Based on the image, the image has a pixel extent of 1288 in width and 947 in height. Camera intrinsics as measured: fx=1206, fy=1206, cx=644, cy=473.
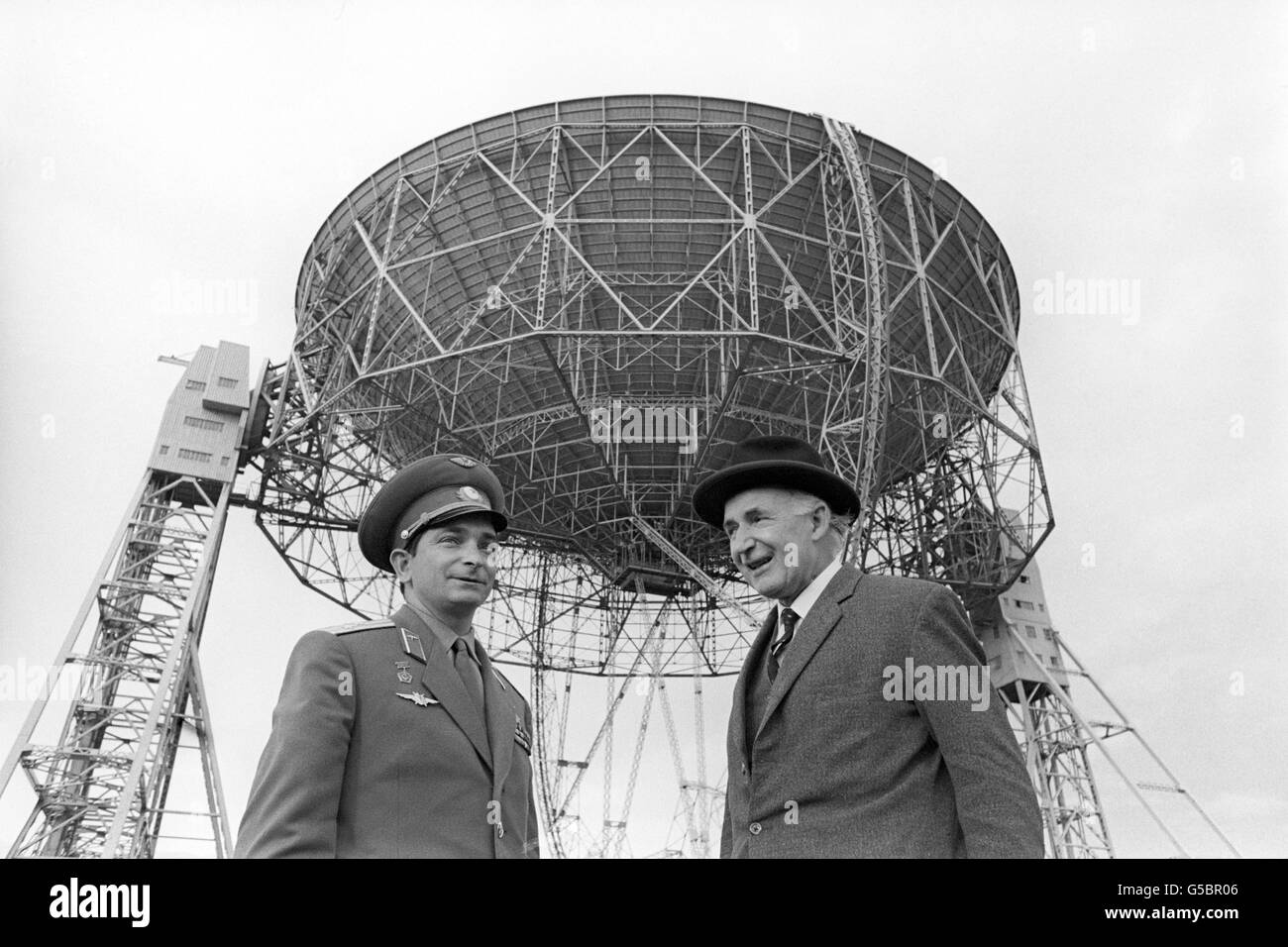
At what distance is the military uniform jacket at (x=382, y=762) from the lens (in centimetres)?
404

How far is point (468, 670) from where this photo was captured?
4.79 meters

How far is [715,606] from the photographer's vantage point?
32188mm

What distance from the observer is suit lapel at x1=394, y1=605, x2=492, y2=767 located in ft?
14.7

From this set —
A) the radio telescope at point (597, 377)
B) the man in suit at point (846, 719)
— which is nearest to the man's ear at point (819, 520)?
the man in suit at point (846, 719)

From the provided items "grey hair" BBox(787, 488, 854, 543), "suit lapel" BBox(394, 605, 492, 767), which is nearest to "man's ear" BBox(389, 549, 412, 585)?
"suit lapel" BBox(394, 605, 492, 767)

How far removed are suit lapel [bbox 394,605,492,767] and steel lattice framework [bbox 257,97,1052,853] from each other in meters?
15.6

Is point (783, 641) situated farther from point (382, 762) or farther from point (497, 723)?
point (382, 762)

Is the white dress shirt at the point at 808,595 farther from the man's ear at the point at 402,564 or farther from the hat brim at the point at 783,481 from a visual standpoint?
the man's ear at the point at 402,564

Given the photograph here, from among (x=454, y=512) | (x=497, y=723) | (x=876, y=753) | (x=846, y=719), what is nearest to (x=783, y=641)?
(x=846, y=719)

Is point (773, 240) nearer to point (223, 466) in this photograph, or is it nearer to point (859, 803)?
point (223, 466)

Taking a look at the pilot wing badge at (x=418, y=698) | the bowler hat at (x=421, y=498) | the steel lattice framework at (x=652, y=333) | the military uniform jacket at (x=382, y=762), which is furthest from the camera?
the steel lattice framework at (x=652, y=333)

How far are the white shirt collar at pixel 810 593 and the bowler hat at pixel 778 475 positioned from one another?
322mm
